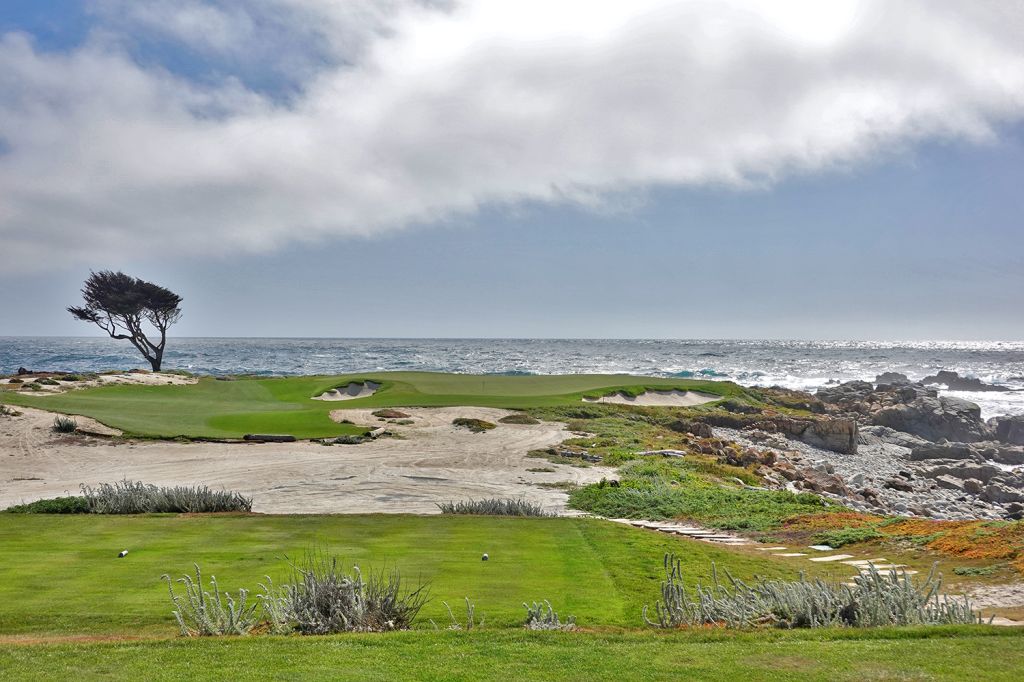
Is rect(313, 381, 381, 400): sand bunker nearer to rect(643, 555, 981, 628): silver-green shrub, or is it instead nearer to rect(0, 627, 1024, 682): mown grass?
rect(643, 555, 981, 628): silver-green shrub

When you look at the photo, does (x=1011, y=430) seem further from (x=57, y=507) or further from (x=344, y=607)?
(x=57, y=507)

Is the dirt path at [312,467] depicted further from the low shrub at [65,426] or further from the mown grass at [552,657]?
the mown grass at [552,657]

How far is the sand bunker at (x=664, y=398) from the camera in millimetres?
41944

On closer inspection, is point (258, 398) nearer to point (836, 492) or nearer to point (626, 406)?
point (626, 406)

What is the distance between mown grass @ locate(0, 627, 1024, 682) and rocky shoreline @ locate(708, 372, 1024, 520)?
1705 centimetres

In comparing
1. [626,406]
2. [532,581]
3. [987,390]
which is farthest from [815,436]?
[987,390]

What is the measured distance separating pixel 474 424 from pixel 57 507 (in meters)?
17.9

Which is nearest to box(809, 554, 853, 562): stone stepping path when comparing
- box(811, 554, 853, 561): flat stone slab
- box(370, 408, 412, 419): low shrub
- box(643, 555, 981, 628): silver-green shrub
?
box(811, 554, 853, 561): flat stone slab

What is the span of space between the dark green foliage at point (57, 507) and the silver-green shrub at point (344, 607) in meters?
8.89

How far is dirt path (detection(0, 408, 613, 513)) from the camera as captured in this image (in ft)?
55.4

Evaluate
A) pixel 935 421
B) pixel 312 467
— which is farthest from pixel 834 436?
pixel 312 467

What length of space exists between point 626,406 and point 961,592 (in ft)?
94.8

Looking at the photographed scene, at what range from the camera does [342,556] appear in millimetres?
9508

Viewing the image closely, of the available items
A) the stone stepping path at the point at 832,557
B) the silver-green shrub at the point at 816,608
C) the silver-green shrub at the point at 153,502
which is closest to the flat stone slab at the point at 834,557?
the stone stepping path at the point at 832,557
